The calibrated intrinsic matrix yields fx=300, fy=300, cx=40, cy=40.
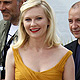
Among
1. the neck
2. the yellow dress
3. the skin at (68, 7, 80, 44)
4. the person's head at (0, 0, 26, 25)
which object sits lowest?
the yellow dress

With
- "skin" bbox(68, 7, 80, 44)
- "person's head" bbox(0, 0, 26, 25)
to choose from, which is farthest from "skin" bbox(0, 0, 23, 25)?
"skin" bbox(68, 7, 80, 44)

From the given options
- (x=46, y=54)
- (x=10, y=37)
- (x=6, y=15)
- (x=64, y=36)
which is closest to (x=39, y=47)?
(x=46, y=54)

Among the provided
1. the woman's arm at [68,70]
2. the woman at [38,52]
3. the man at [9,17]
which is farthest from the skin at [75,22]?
the woman's arm at [68,70]

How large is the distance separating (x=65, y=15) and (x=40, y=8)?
14.1ft

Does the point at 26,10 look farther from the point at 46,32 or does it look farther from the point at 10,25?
the point at 10,25

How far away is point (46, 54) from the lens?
2.90 metres

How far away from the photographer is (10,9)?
408cm

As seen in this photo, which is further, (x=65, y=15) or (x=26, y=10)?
(x=65, y=15)

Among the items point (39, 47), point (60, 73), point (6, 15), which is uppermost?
point (6, 15)

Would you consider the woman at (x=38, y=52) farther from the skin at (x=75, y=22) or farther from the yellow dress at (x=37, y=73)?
the skin at (x=75, y=22)

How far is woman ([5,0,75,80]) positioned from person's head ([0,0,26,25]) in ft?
3.59

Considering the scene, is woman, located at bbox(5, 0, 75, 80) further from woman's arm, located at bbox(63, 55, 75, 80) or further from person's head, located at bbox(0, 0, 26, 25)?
person's head, located at bbox(0, 0, 26, 25)

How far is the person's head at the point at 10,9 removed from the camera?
403 centimetres

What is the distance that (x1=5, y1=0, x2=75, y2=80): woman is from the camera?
110 inches
